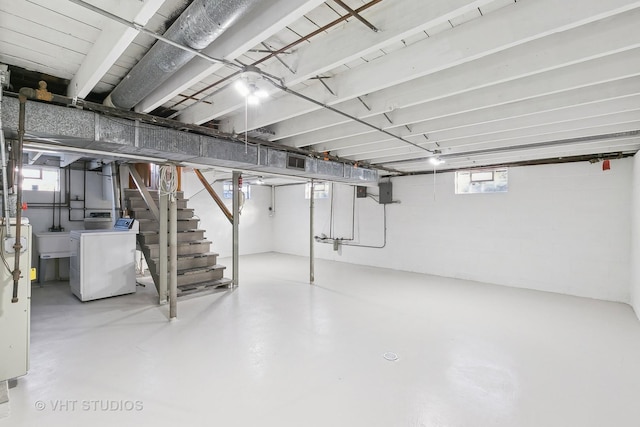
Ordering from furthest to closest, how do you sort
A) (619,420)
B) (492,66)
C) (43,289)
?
(43,289), (492,66), (619,420)

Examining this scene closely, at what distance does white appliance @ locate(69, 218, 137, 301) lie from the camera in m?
4.21

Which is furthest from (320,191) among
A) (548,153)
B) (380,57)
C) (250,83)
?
(250,83)

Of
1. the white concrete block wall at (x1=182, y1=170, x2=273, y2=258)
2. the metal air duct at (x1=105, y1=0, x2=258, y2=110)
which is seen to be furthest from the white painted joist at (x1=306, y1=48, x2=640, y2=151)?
the white concrete block wall at (x1=182, y1=170, x2=273, y2=258)

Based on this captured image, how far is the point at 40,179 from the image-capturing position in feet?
17.8

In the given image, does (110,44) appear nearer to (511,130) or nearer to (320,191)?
(511,130)

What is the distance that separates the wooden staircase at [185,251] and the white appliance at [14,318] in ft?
7.03

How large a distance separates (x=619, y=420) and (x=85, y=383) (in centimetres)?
367

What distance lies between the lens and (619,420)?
1.93 m

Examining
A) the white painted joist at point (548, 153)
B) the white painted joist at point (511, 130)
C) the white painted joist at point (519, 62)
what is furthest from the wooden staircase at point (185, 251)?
the white painted joist at point (548, 153)

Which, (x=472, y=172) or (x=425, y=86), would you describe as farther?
(x=472, y=172)

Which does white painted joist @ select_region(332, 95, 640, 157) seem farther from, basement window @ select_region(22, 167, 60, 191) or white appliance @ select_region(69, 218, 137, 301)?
basement window @ select_region(22, 167, 60, 191)

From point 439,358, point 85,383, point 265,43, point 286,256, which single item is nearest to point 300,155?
point 265,43

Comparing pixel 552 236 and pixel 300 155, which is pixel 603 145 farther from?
pixel 300 155

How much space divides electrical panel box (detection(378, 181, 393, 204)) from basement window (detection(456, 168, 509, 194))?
1.39 m
